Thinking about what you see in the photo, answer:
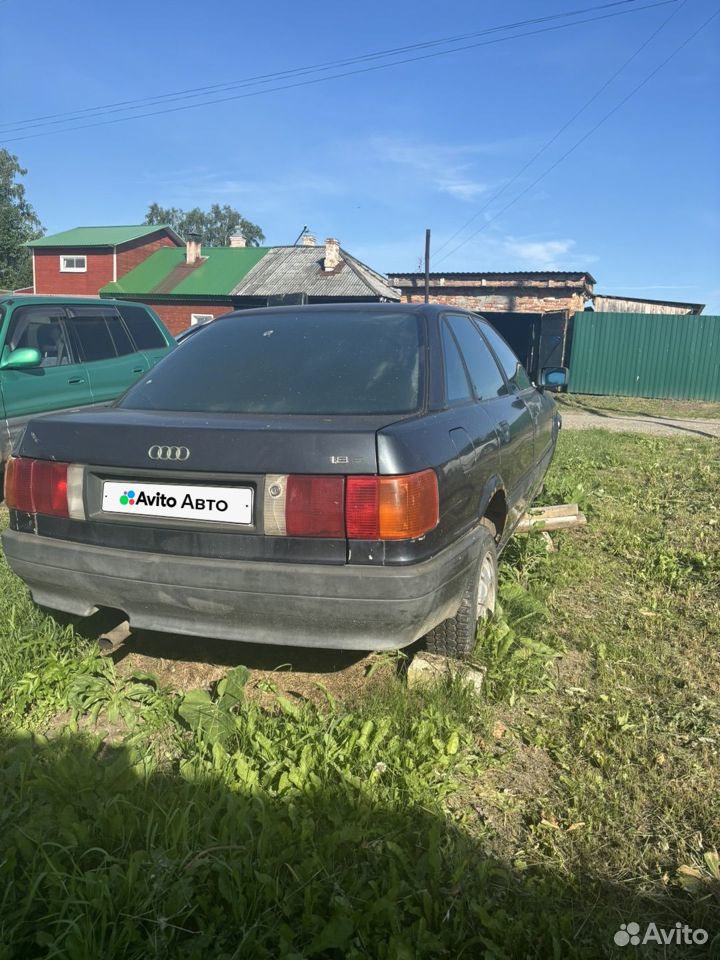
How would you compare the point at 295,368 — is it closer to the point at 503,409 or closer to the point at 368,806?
the point at 503,409

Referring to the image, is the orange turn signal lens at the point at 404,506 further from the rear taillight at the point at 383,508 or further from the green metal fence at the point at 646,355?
the green metal fence at the point at 646,355

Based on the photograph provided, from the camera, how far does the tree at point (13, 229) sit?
185ft

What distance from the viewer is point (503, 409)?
3.84 metres

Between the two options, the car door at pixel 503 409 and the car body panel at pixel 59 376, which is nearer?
the car door at pixel 503 409

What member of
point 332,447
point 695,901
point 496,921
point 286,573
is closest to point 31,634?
point 286,573

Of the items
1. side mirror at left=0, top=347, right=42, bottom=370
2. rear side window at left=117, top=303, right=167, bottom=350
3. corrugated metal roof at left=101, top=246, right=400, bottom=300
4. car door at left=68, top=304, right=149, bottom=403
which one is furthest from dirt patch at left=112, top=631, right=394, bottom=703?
corrugated metal roof at left=101, top=246, right=400, bottom=300

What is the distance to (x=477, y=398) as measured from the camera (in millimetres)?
3539

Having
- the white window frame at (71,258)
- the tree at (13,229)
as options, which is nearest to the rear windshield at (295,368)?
the white window frame at (71,258)

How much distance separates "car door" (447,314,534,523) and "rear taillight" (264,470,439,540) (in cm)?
125

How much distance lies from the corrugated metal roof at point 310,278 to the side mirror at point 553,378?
2232cm

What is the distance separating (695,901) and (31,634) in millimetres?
2632

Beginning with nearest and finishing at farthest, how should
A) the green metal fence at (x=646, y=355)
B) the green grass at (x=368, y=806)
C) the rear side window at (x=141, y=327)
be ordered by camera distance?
the green grass at (x=368, y=806) < the rear side window at (x=141, y=327) < the green metal fence at (x=646, y=355)

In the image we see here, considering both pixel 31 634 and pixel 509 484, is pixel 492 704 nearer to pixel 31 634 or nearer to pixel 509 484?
pixel 509 484

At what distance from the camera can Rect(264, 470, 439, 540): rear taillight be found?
234 centimetres
